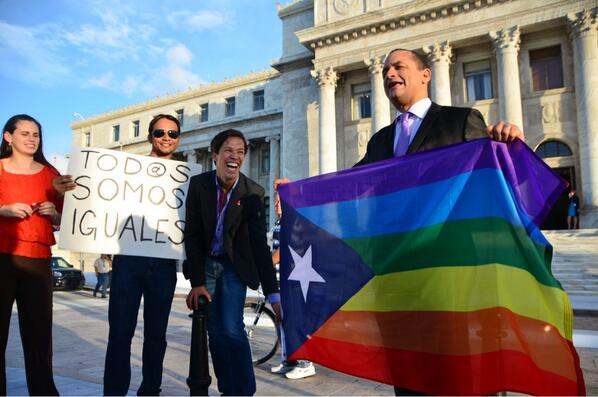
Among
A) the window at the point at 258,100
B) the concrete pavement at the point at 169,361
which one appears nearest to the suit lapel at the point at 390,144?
the concrete pavement at the point at 169,361

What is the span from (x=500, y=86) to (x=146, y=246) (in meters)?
23.2

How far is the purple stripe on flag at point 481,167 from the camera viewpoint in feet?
7.64

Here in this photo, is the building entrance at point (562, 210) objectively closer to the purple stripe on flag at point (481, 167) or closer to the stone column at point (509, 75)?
the stone column at point (509, 75)

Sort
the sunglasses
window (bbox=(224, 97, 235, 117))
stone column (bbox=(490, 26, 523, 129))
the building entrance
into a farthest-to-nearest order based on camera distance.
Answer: window (bbox=(224, 97, 235, 117)), stone column (bbox=(490, 26, 523, 129)), the building entrance, the sunglasses

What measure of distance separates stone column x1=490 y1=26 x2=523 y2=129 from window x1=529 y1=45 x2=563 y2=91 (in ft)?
5.45

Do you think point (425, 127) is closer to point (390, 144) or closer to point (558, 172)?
point (390, 144)

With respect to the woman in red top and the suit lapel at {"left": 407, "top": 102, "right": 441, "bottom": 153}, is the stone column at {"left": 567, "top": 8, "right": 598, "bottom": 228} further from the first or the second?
the woman in red top

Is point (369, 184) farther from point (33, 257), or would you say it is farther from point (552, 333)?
point (33, 257)

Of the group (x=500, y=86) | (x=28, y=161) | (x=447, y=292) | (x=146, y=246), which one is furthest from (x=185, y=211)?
(x=500, y=86)

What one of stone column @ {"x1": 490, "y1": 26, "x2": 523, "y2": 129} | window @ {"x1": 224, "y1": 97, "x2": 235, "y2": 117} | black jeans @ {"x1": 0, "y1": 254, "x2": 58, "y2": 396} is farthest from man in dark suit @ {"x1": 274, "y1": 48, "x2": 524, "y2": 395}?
window @ {"x1": 224, "y1": 97, "x2": 235, "y2": 117}

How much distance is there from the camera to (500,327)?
6.82 ft

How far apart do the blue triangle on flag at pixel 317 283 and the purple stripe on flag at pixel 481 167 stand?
1.44 ft

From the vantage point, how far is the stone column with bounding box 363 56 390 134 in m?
25.4

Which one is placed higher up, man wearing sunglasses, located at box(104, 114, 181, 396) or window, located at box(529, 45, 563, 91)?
window, located at box(529, 45, 563, 91)
